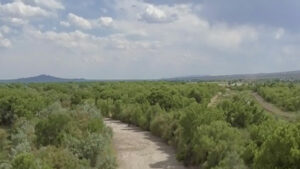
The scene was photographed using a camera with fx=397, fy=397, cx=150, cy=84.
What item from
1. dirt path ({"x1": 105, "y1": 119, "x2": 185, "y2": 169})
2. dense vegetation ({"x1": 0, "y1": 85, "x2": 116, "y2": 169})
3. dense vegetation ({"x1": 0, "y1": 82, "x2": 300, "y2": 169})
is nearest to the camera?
dense vegetation ({"x1": 0, "y1": 82, "x2": 300, "y2": 169})

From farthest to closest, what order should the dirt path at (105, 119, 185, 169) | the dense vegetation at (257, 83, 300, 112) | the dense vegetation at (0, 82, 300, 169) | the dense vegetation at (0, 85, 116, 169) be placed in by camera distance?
1. the dense vegetation at (257, 83, 300, 112)
2. the dirt path at (105, 119, 185, 169)
3. the dense vegetation at (0, 85, 116, 169)
4. the dense vegetation at (0, 82, 300, 169)

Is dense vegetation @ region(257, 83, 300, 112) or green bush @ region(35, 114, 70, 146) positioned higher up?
green bush @ region(35, 114, 70, 146)

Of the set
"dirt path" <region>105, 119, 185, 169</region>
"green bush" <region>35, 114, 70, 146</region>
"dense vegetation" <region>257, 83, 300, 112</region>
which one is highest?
"green bush" <region>35, 114, 70, 146</region>

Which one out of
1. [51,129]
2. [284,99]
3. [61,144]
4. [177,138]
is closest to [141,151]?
[177,138]

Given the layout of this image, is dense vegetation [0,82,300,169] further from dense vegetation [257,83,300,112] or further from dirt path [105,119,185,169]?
dense vegetation [257,83,300,112]

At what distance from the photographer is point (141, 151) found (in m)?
42.7

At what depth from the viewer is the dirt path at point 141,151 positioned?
3678 centimetres

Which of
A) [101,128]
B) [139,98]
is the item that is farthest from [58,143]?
[139,98]

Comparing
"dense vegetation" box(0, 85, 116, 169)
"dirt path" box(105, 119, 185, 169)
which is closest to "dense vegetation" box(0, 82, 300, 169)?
"dense vegetation" box(0, 85, 116, 169)

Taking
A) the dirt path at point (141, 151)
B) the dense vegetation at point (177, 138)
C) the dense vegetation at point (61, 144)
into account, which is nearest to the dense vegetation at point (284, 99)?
the dense vegetation at point (177, 138)

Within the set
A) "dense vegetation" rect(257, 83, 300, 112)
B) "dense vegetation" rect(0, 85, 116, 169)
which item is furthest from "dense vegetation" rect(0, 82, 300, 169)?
"dense vegetation" rect(257, 83, 300, 112)

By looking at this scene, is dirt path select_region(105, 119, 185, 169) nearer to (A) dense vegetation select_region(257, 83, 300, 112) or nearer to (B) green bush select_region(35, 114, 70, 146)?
(B) green bush select_region(35, 114, 70, 146)

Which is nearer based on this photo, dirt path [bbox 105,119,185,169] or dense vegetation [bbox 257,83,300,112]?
dirt path [bbox 105,119,185,169]

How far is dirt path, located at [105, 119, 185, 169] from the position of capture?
121 feet
